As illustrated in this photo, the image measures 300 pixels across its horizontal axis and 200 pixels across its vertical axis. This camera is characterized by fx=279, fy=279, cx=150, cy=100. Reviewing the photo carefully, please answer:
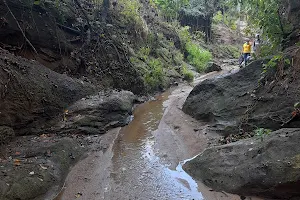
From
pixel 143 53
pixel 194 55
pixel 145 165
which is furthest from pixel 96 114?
pixel 194 55

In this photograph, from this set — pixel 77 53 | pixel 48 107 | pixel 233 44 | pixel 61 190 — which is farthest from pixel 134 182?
pixel 233 44

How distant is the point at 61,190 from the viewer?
5.30 metres

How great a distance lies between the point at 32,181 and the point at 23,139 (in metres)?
2.12

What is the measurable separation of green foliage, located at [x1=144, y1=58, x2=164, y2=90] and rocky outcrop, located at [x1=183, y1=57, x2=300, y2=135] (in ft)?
13.3

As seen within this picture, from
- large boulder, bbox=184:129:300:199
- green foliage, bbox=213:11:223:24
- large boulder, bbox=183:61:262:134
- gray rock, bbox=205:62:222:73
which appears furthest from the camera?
green foliage, bbox=213:11:223:24

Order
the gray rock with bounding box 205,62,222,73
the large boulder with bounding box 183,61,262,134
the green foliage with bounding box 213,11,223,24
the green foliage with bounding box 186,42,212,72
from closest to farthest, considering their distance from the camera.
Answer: the large boulder with bounding box 183,61,262,134
the gray rock with bounding box 205,62,222,73
the green foliage with bounding box 186,42,212,72
the green foliage with bounding box 213,11,223,24

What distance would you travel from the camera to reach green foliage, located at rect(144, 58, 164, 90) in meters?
14.1

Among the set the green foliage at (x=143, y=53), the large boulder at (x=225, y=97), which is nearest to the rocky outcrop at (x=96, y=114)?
the large boulder at (x=225, y=97)

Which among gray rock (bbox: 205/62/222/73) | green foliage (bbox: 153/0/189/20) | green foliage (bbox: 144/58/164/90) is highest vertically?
green foliage (bbox: 153/0/189/20)

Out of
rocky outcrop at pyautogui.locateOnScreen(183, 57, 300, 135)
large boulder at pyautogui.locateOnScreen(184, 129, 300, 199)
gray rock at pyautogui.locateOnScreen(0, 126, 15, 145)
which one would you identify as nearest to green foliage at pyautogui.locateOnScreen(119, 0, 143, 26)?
rocky outcrop at pyautogui.locateOnScreen(183, 57, 300, 135)

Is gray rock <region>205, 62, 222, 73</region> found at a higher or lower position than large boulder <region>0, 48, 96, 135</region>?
lower

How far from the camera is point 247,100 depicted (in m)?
7.82

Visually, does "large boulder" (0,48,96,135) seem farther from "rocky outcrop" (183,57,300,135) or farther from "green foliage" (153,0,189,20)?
"green foliage" (153,0,189,20)

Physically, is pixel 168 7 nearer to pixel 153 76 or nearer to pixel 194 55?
pixel 194 55
